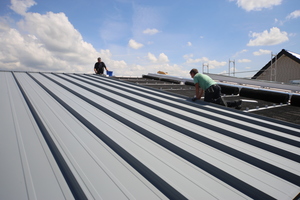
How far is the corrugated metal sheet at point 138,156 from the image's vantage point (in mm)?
1366

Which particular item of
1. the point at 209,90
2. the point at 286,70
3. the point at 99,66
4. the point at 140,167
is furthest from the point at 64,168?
the point at 286,70

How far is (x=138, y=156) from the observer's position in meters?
1.81

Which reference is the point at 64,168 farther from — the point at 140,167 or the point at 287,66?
the point at 287,66

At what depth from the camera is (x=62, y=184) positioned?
1.34 meters

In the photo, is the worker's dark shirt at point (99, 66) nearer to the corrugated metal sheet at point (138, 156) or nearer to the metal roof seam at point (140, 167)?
the corrugated metal sheet at point (138, 156)

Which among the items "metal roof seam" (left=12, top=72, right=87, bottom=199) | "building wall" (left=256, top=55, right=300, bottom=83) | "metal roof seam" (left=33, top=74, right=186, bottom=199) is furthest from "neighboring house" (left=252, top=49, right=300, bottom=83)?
"metal roof seam" (left=12, top=72, right=87, bottom=199)

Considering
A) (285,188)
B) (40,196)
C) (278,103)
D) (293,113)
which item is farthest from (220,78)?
(40,196)

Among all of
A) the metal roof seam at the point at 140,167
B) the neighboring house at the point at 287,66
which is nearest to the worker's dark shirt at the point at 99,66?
the metal roof seam at the point at 140,167

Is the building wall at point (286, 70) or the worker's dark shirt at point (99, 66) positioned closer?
the worker's dark shirt at point (99, 66)

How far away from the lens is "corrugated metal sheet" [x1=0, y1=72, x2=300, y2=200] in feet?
4.48

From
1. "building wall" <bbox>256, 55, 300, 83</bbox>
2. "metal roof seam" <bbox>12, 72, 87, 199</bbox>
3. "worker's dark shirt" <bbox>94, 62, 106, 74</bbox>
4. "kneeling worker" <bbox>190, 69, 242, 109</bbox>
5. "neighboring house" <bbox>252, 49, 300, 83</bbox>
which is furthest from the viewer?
"building wall" <bbox>256, 55, 300, 83</bbox>

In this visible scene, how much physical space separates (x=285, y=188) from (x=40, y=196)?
2.00m

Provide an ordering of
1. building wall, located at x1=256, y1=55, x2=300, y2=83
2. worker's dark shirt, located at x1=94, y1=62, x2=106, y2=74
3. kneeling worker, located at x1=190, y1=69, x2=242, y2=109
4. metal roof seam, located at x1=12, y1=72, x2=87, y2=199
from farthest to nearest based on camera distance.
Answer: building wall, located at x1=256, y1=55, x2=300, y2=83, worker's dark shirt, located at x1=94, y1=62, x2=106, y2=74, kneeling worker, located at x1=190, y1=69, x2=242, y2=109, metal roof seam, located at x1=12, y1=72, x2=87, y2=199

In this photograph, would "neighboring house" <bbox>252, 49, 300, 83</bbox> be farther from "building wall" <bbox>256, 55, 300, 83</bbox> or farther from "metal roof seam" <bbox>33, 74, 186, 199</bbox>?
"metal roof seam" <bbox>33, 74, 186, 199</bbox>
